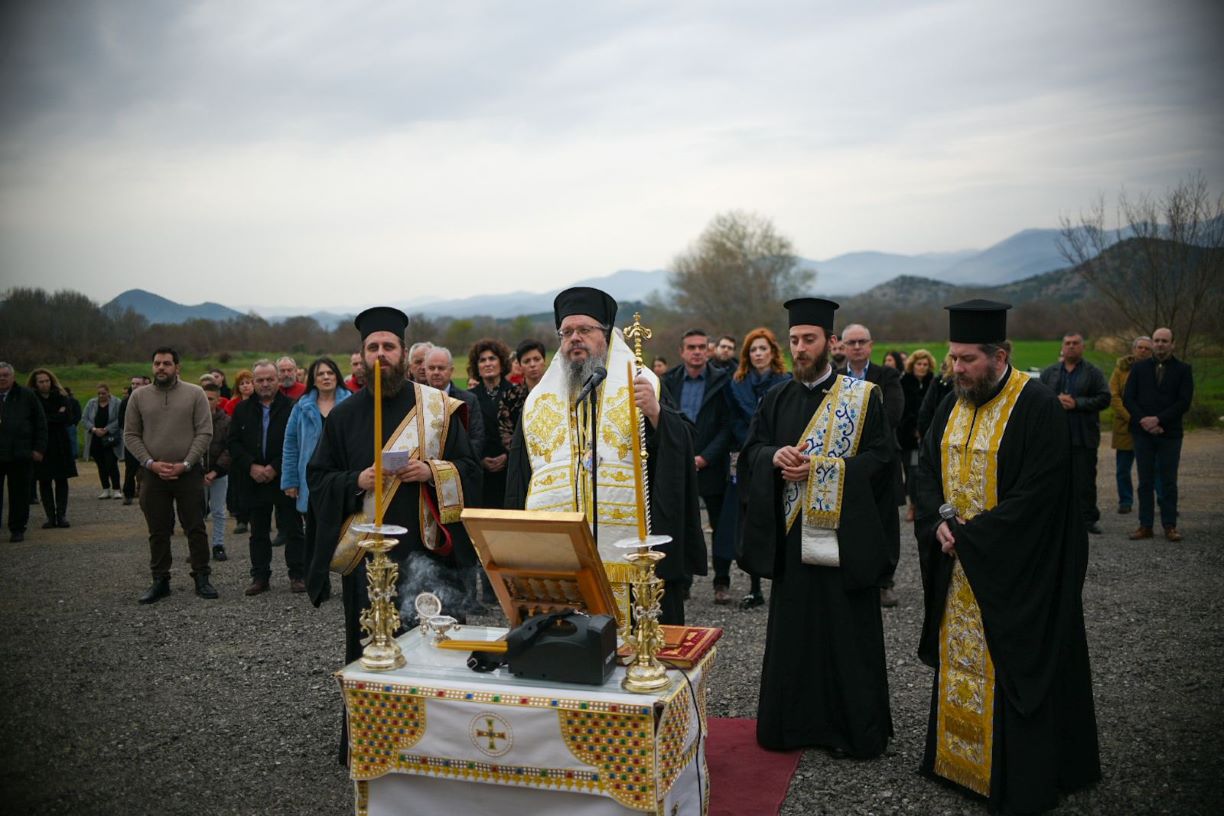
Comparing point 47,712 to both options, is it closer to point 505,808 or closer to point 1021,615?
point 505,808

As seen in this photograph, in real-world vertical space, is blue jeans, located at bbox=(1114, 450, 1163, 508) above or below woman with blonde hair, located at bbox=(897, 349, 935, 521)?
below

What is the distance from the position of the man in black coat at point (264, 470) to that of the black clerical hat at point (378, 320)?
4.49 m

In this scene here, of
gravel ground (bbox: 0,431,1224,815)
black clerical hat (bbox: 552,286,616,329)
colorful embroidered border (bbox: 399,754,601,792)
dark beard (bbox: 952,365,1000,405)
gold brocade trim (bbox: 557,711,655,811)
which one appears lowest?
gravel ground (bbox: 0,431,1224,815)

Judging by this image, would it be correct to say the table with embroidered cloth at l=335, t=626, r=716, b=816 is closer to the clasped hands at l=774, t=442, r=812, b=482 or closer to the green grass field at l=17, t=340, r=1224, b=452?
the clasped hands at l=774, t=442, r=812, b=482

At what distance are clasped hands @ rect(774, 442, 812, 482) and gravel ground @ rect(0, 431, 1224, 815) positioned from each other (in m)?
1.47

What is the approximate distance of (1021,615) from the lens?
13.7 feet

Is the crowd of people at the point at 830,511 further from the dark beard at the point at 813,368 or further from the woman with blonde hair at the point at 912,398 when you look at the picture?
the woman with blonde hair at the point at 912,398

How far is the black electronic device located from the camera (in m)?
3.32

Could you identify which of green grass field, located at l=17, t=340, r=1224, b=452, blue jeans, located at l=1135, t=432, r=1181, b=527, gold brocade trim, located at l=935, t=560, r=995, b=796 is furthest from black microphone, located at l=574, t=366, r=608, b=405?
blue jeans, located at l=1135, t=432, r=1181, b=527

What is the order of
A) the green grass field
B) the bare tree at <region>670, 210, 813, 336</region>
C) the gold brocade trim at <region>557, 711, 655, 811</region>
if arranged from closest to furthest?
the gold brocade trim at <region>557, 711, 655, 811</region> < the green grass field < the bare tree at <region>670, 210, 813, 336</region>

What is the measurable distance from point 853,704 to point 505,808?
2097mm

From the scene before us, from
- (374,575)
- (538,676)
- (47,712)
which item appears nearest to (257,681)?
(47,712)

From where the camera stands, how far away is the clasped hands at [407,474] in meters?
4.71

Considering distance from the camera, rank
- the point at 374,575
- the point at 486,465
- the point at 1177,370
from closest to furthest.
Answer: the point at 374,575, the point at 486,465, the point at 1177,370
